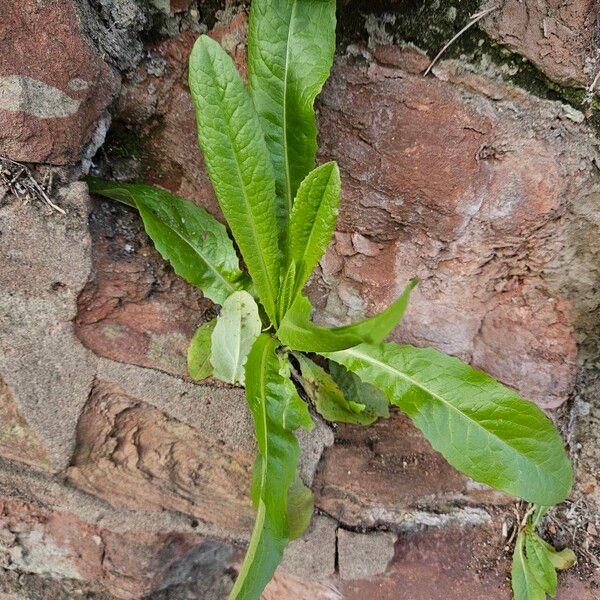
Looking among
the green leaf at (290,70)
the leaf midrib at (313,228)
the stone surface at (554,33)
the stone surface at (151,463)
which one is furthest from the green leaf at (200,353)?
the stone surface at (554,33)

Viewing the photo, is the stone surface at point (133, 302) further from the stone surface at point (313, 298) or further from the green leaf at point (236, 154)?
the green leaf at point (236, 154)

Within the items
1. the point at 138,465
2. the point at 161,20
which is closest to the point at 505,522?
the point at 138,465

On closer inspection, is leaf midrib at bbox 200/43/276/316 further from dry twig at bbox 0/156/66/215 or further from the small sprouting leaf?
the small sprouting leaf

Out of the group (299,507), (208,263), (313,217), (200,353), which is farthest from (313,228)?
(299,507)

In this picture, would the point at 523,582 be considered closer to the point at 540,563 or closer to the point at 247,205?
the point at 540,563

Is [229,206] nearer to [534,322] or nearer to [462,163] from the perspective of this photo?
[462,163]
